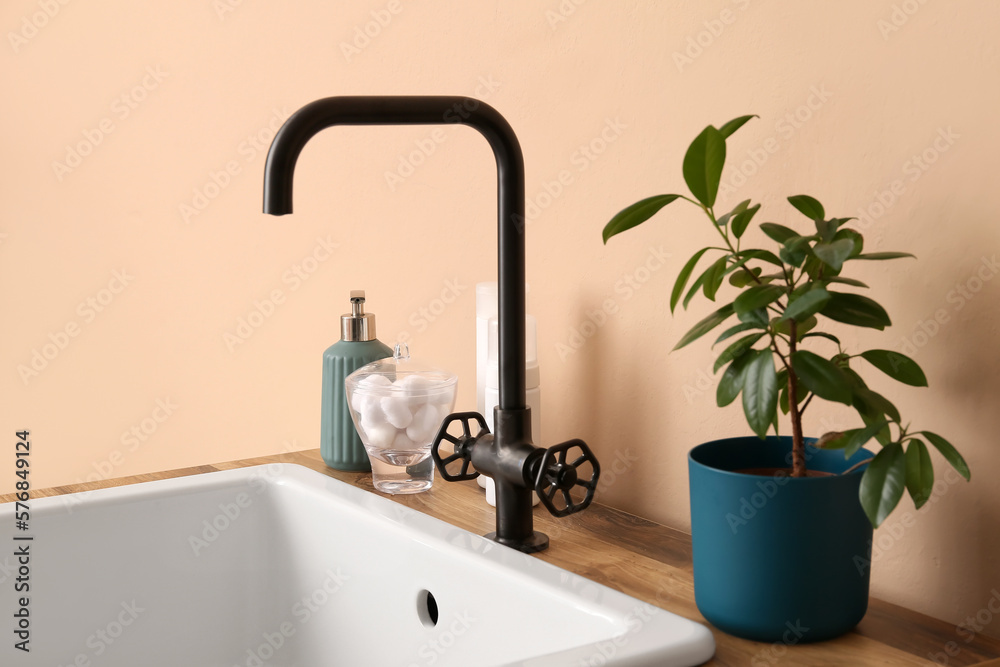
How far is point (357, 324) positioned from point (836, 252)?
27.4 inches

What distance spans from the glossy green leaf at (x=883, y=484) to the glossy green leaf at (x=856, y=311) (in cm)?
8

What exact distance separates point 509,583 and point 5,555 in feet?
1.63

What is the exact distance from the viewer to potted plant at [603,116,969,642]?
59 centimetres

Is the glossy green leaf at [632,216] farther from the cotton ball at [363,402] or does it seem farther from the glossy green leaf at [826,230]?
the cotton ball at [363,402]

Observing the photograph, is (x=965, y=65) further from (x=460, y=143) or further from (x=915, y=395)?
(x=460, y=143)

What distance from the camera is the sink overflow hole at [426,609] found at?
85 cm

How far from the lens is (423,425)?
Answer: 1047 mm

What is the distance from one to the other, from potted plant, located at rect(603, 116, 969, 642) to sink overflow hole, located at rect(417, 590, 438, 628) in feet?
0.85

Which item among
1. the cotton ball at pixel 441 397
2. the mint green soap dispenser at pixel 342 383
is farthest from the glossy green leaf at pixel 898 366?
the mint green soap dispenser at pixel 342 383

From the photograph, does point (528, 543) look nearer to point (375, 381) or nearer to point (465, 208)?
point (375, 381)

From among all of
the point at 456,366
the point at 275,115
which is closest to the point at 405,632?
the point at 456,366

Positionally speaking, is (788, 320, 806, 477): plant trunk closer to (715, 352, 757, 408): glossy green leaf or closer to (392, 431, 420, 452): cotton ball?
(715, 352, 757, 408): glossy green leaf

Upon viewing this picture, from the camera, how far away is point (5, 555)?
918 millimetres

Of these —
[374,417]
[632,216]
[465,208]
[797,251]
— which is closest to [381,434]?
[374,417]
